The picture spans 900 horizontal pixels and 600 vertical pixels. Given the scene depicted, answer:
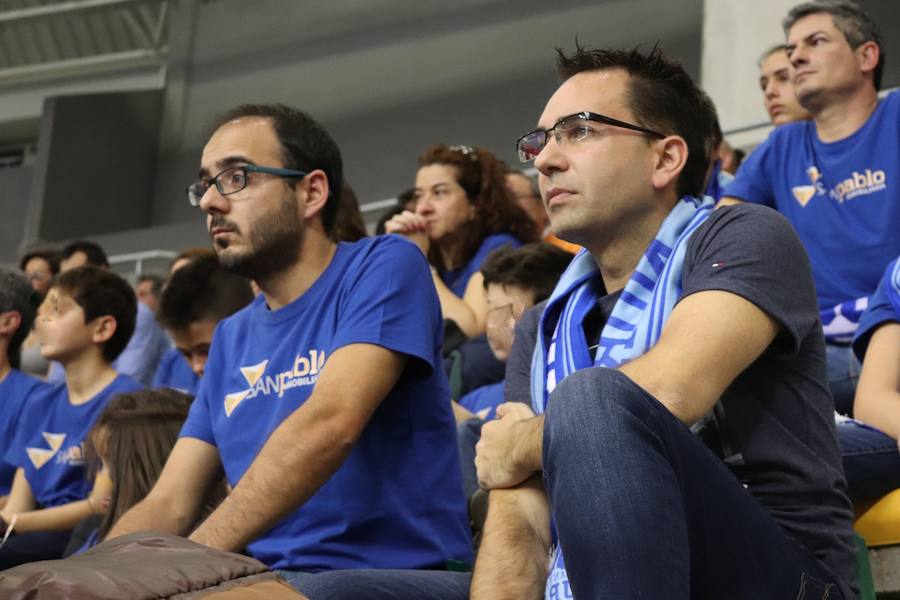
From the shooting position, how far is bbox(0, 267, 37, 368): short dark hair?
4.04 m

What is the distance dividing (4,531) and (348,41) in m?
6.99

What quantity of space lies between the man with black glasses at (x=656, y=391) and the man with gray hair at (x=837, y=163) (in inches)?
55.4

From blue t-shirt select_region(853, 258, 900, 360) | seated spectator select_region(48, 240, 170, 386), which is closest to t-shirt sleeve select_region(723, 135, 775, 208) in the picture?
blue t-shirt select_region(853, 258, 900, 360)

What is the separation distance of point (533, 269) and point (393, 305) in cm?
98

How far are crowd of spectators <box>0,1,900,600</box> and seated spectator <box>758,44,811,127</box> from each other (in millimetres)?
381

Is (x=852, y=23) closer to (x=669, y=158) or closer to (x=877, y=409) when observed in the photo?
(x=877, y=409)

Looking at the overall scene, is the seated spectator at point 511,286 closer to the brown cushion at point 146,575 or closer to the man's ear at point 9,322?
the man's ear at point 9,322

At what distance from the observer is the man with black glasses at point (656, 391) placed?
1396 millimetres

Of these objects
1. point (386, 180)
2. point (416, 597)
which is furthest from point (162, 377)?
point (386, 180)

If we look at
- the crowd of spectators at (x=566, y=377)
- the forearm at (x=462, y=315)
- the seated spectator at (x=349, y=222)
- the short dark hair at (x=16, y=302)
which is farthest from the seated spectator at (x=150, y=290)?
the seated spectator at (x=349, y=222)

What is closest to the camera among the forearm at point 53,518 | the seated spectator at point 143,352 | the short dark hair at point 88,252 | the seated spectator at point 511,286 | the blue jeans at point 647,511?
the blue jeans at point 647,511

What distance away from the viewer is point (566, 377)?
154 centimetres

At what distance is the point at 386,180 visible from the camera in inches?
352

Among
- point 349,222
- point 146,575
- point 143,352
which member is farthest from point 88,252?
point 146,575
